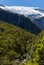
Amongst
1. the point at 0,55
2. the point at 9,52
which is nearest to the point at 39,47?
the point at 0,55

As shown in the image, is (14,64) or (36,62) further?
(14,64)

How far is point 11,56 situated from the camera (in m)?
188

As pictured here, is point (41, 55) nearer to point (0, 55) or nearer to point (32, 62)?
point (32, 62)

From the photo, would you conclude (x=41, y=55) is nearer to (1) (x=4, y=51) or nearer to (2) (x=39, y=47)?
(2) (x=39, y=47)

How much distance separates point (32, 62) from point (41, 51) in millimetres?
2045

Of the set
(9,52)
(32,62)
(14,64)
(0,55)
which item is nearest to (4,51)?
(9,52)

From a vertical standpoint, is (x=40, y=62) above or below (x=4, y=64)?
above

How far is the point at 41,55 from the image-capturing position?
41.6 meters

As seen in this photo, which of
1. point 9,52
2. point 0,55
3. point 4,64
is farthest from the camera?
point 9,52

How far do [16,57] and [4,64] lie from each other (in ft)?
163

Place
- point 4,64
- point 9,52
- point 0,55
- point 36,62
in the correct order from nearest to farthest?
point 36,62, point 4,64, point 0,55, point 9,52

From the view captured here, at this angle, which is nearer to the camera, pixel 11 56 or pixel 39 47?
pixel 39 47

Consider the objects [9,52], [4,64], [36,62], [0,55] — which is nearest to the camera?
[36,62]

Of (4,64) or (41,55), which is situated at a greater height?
(41,55)
